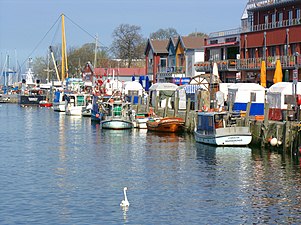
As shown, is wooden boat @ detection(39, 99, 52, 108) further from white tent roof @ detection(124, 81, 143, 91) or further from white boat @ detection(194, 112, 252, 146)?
white boat @ detection(194, 112, 252, 146)

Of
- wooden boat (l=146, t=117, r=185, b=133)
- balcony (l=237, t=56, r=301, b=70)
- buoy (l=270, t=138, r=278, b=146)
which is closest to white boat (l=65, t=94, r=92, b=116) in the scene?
balcony (l=237, t=56, r=301, b=70)

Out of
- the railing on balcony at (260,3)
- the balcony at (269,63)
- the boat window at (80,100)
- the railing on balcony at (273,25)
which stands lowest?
the boat window at (80,100)

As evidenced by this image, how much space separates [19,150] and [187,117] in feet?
65.1

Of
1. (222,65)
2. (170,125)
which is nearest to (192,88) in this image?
(222,65)

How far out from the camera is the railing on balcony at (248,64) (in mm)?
82281

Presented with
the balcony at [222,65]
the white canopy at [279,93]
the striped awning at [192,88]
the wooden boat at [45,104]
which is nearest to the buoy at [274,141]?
the white canopy at [279,93]

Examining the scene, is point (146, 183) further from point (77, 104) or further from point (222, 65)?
point (77, 104)

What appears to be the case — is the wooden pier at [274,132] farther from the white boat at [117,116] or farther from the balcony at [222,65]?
the balcony at [222,65]

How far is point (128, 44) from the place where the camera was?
17900cm

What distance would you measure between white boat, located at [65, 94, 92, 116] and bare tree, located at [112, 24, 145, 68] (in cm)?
6155

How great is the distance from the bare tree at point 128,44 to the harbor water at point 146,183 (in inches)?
4274

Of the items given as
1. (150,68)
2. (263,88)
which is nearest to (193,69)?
(150,68)

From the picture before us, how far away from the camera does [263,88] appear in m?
73.8

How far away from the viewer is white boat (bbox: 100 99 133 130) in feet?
263
